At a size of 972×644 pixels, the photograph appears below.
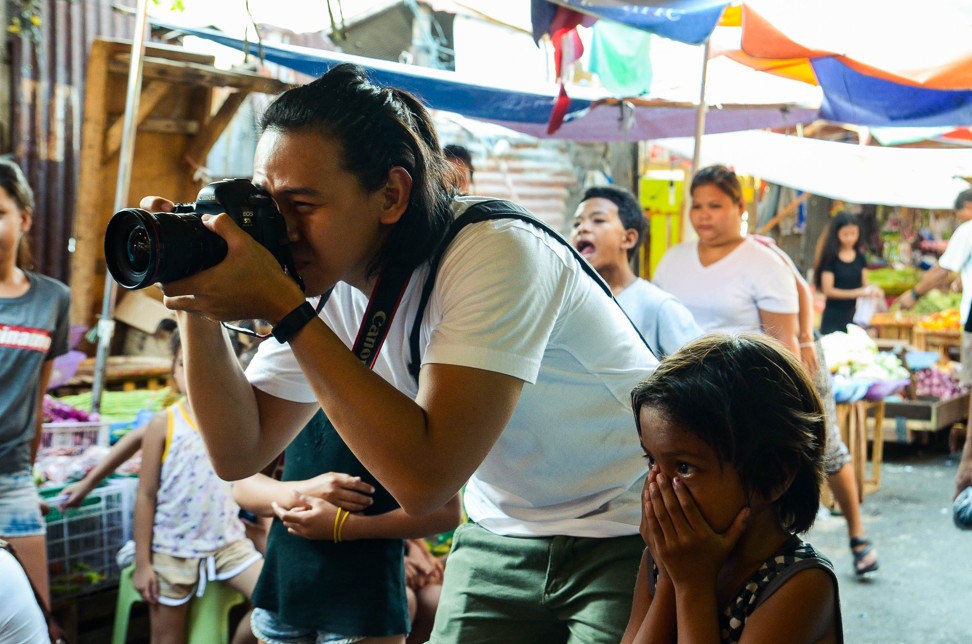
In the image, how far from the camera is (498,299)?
150 cm

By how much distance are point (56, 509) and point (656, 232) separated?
848 centimetres

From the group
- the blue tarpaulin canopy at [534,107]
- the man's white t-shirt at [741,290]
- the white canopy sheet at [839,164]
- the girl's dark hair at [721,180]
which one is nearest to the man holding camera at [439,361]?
the blue tarpaulin canopy at [534,107]

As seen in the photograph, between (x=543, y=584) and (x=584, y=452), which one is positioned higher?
(x=584, y=452)

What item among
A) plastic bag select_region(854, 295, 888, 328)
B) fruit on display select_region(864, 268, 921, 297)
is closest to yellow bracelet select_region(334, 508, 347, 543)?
plastic bag select_region(854, 295, 888, 328)

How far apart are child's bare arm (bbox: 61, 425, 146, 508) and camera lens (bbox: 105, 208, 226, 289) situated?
2.31 meters

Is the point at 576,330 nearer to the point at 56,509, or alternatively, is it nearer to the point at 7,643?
the point at 7,643

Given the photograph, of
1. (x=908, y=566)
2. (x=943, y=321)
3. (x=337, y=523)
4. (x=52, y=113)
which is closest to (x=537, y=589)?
(x=337, y=523)

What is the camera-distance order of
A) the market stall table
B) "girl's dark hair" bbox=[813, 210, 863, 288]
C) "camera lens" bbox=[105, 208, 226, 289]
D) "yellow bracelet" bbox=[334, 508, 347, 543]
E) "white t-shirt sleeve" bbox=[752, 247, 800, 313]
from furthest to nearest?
"girl's dark hair" bbox=[813, 210, 863, 288]
the market stall table
"white t-shirt sleeve" bbox=[752, 247, 800, 313]
"yellow bracelet" bbox=[334, 508, 347, 543]
"camera lens" bbox=[105, 208, 226, 289]

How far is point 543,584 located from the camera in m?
1.85

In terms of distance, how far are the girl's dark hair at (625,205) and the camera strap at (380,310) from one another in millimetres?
2763

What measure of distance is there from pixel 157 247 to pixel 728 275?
3.75 meters

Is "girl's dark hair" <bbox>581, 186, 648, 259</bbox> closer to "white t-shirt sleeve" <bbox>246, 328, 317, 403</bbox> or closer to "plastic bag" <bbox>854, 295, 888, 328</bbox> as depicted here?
"white t-shirt sleeve" <bbox>246, 328, 317, 403</bbox>

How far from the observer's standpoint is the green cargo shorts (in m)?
1.79

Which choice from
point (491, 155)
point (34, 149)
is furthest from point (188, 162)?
point (491, 155)
